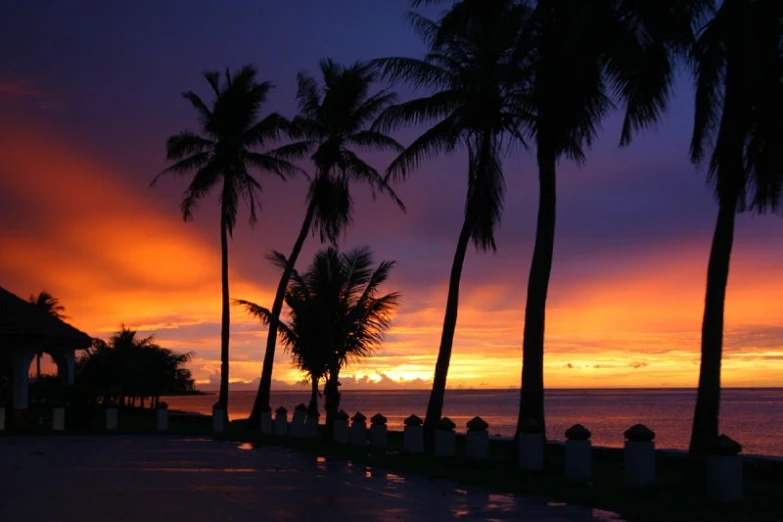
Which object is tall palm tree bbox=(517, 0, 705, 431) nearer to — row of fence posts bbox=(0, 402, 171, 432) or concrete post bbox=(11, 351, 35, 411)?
row of fence posts bbox=(0, 402, 171, 432)

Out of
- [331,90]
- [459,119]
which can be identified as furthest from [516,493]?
[331,90]

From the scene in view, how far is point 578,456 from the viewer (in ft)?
54.9

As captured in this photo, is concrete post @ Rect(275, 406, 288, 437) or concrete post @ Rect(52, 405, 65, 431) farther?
concrete post @ Rect(52, 405, 65, 431)

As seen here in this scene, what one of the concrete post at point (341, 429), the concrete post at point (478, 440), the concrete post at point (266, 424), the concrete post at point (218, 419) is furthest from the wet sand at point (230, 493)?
the concrete post at point (218, 419)

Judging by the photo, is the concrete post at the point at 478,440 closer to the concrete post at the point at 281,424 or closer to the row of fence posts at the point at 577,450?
the row of fence posts at the point at 577,450

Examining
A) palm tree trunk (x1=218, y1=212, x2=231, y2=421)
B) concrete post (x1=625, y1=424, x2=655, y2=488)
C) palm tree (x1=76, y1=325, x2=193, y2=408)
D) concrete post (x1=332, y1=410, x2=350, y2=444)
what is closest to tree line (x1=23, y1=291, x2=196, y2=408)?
palm tree (x1=76, y1=325, x2=193, y2=408)

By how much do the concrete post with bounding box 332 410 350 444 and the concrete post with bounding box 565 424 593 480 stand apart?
11.8 m

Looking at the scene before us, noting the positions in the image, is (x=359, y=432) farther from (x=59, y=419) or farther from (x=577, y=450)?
(x=59, y=419)

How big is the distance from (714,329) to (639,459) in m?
2.37

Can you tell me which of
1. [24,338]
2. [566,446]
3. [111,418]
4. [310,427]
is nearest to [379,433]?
[310,427]

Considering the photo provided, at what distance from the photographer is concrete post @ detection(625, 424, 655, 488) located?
14586 mm

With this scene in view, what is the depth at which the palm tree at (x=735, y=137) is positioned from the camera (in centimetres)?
A: 1487

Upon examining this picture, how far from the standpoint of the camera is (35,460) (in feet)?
65.3

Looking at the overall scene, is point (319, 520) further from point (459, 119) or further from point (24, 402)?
point (24, 402)
